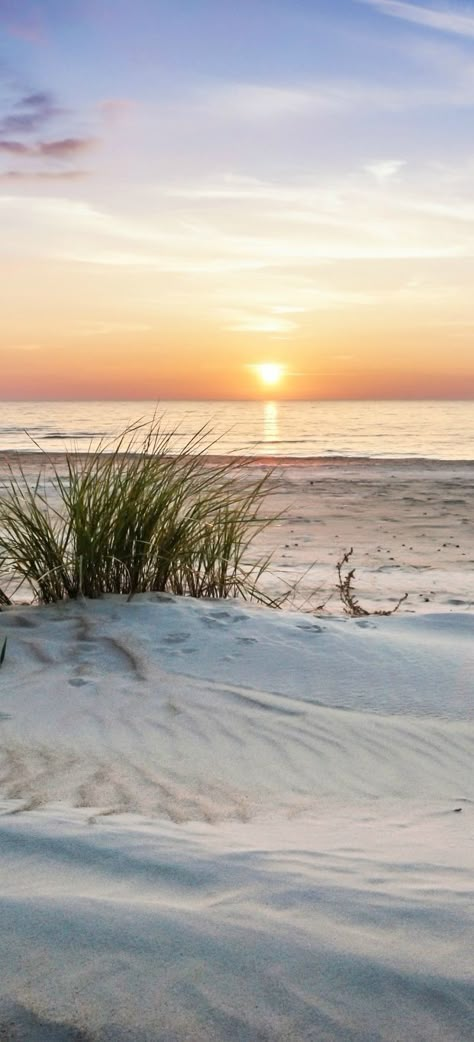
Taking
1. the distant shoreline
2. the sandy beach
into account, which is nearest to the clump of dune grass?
the sandy beach

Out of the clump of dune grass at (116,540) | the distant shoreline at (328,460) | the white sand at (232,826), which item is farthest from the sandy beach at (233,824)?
the distant shoreline at (328,460)

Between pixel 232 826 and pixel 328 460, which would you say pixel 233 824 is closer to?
pixel 232 826

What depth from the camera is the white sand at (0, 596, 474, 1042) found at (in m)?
1.43

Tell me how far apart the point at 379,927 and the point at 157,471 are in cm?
299

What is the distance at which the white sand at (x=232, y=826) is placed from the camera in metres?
1.43

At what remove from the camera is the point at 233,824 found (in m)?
2.18

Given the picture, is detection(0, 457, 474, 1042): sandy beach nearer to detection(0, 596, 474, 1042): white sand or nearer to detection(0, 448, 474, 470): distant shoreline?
detection(0, 596, 474, 1042): white sand

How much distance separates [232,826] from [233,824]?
20mm

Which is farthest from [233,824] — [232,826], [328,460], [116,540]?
[328,460]

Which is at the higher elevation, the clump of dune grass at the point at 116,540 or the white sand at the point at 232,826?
the clump of dune grass at the point at 116,540

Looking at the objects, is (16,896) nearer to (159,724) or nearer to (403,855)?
(403,855)

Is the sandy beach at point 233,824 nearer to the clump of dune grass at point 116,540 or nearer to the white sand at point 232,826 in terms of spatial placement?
the white sand at point 232,826

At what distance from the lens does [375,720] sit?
302 centimetres

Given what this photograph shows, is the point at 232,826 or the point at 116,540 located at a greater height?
the point at 116,540
